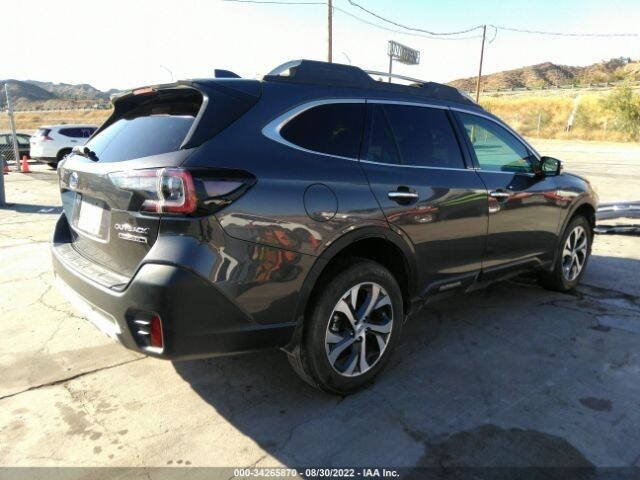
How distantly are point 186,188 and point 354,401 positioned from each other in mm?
1613

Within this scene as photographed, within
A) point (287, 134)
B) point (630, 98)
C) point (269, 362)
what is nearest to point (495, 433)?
point (269, 362)

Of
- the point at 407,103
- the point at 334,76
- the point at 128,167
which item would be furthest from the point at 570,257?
the point at 128,167

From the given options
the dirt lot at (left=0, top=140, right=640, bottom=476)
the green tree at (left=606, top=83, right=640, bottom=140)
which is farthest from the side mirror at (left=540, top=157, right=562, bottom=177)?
the green tree at (left=606, top=83, right=640, bottom=140)

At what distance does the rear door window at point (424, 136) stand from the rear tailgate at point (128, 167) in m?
1.29

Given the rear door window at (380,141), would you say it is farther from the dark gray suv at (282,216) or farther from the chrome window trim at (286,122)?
the chrome window trim at (286,122)

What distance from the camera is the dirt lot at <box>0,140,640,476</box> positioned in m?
2.54

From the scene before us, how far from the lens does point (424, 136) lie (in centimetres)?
348

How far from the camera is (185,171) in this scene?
7.55 feet

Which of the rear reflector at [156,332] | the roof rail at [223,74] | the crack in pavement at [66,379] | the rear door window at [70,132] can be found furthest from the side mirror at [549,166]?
the rear door window at [70,132]

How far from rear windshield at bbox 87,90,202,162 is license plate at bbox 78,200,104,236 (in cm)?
28

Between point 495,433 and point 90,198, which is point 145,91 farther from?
point 495,433

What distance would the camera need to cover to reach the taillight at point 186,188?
2293mm

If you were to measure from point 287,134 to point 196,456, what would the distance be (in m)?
1.70

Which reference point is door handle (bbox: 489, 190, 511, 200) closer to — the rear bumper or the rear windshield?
the rear bumper
